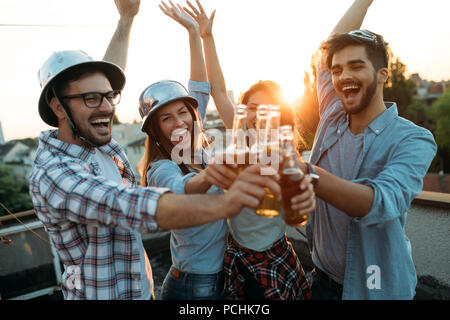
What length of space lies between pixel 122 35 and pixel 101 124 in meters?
1.92

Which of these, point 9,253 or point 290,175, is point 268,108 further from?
point 9,253

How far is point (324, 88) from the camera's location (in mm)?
3186

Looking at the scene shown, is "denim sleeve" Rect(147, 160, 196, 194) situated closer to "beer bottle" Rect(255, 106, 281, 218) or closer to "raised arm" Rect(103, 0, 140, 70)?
"beer bottle" Rect(255, 106, 281, 218)

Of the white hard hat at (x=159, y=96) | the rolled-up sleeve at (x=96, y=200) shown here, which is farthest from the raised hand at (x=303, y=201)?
the white hard hat at (x=159, y=96)

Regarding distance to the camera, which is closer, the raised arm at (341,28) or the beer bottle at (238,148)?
the beer bottle at (238,148)

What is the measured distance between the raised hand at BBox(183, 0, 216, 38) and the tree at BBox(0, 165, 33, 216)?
4801cm

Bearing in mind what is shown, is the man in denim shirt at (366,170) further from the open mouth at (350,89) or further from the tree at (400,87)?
the tree at (400,87)

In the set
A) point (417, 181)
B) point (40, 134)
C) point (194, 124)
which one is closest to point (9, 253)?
point (40, 134)

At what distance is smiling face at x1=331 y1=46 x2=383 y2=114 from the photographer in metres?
2.47

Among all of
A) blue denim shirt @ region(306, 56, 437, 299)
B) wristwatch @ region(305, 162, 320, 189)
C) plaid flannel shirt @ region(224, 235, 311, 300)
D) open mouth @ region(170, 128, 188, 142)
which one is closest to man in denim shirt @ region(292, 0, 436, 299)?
blue denim shirt @ region(306, 56, 437, 299)

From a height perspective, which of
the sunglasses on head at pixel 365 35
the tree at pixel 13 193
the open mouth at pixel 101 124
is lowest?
the tree at pixel 13 193

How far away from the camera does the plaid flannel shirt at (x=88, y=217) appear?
1706mm

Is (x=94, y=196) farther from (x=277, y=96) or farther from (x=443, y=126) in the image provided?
(x=443, y=126)
